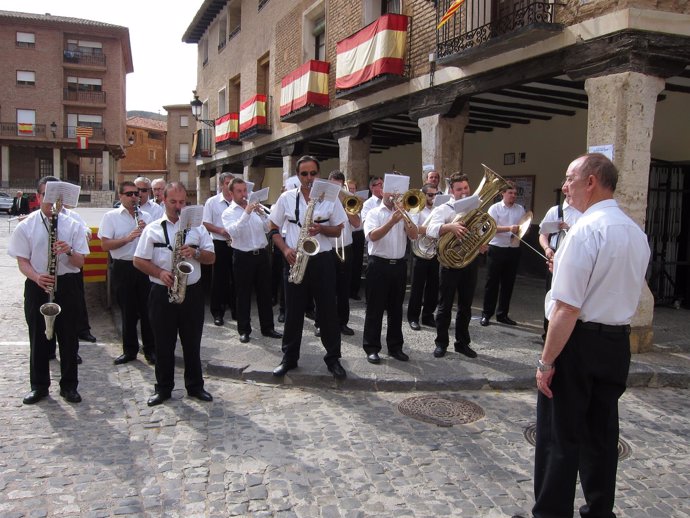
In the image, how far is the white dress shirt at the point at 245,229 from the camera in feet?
22.3

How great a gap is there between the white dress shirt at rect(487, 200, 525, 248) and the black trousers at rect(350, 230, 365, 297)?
86.1 inches

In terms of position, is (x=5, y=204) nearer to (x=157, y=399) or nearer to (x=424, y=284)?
(x=424, y=284)

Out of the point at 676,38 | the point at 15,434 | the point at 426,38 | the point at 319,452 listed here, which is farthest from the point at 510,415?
the point at 426,38

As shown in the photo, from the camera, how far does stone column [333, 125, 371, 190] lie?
1266 centimetres

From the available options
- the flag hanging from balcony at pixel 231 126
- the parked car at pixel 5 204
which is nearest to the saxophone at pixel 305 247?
the flag hanging from balcony at pixel 231 126

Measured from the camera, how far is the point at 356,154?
42.2 feet

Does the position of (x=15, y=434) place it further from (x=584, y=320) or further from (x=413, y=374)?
(x=584, y=320)

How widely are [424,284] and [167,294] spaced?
157 inches

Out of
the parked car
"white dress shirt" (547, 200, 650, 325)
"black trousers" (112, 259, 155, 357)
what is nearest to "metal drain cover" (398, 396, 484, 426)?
"white dress shirt" (547, 200, 650, 325)

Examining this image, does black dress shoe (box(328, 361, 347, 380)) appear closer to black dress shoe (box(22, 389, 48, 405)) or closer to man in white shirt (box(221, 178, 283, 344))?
man in white shirt (box(221, 178, 283, 344))

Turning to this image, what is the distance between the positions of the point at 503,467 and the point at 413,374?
187cm

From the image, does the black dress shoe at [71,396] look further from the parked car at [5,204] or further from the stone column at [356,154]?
the parked car at [5,204]

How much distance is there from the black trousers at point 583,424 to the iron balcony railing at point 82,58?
53007mm

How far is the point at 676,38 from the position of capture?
Result: 252 inches
